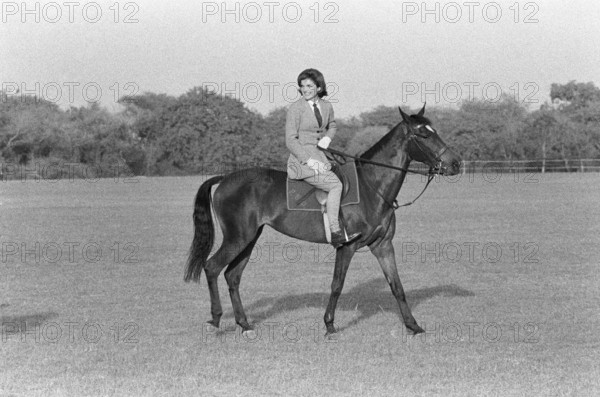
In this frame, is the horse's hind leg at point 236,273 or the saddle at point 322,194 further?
the horse's hind leg at point 236,273

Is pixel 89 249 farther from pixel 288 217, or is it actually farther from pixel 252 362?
pixel 252 362

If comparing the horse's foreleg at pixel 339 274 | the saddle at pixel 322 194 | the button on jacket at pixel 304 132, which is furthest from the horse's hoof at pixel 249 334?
the button on jacket at pixel 304 132

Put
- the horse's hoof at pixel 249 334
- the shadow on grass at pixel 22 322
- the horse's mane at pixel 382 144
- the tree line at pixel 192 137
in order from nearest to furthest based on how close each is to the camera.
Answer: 1. the horse's hoof at pixel 249 334
2. the horse's mane at pixel 382 144
3. the shadow on grass at pixel 22 322
4. the tree line at pixel 192 137

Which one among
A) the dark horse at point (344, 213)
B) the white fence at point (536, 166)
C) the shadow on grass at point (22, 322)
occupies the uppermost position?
the dark horse at point (344, 213)

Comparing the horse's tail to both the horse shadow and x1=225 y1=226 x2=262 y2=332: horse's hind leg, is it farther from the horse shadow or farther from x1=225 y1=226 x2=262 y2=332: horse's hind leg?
the horse shadow

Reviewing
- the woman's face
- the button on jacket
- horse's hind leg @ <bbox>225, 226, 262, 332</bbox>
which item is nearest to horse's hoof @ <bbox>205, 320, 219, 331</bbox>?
horse's hind leg @ <bbox>225, 226, 262, 332</bbox>

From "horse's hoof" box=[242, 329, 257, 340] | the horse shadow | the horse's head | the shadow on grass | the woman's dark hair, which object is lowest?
the horse shadow

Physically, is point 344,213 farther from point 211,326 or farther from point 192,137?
point 192,137

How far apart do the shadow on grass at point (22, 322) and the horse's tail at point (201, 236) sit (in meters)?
1.82

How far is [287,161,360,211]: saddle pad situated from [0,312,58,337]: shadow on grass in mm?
3194

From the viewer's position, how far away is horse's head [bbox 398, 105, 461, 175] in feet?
27.6

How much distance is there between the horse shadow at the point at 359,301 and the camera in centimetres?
1005

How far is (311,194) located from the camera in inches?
341

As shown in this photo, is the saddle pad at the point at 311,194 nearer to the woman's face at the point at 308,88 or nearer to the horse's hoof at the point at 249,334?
the woman's face at the point at 308,88
